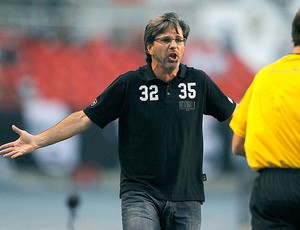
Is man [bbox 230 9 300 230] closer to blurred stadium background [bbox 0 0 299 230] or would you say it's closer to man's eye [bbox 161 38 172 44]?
man's eye [bbox 161 38 172 44]

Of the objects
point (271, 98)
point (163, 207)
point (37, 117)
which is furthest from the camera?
point (37, 117)

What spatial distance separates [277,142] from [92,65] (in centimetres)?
1742

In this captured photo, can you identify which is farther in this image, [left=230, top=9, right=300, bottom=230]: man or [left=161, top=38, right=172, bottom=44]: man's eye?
[left=161, top=38, right=172, bottom=44]: man's eye

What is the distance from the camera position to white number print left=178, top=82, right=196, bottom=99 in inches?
281

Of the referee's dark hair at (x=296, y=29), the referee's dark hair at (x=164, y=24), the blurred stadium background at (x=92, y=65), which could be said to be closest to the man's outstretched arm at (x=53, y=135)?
the referee's dark hair at (x=164, y=24)

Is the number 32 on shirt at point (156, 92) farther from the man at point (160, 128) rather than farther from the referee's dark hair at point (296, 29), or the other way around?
the referee's dark hair at point (296, 29)

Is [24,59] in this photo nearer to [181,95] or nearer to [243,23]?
[243,23]

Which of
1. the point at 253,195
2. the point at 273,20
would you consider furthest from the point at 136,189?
the point at 273,20

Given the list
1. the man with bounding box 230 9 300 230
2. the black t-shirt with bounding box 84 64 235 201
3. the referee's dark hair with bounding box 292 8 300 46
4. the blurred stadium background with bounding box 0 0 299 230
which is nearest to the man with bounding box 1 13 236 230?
the black t-shirt with bounding box 84 64 235 201

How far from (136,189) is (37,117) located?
1425 cm

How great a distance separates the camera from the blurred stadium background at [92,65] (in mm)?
21156

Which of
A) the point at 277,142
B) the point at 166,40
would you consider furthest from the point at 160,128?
the point at 277,142

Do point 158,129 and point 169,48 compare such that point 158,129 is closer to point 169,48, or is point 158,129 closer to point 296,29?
point 169,48

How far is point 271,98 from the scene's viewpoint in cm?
560
